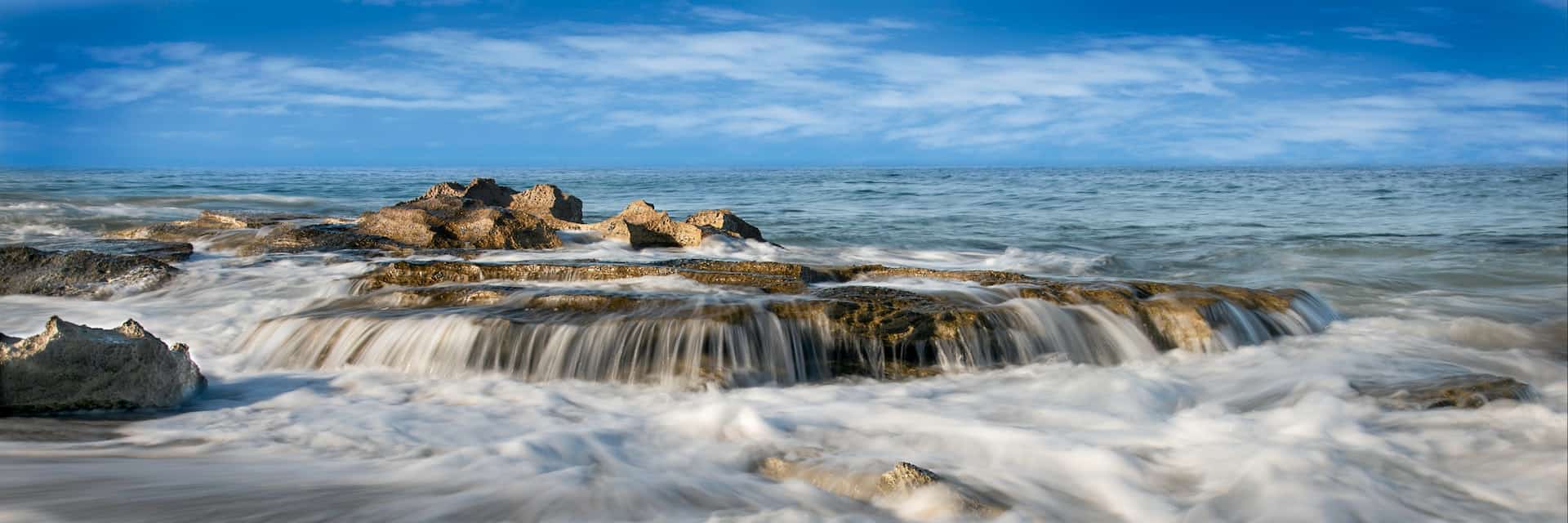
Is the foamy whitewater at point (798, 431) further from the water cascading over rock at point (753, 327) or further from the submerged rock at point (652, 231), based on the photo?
the submerged rock at point (652, 231)

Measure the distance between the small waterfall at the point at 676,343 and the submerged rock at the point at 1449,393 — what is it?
1.03 meters

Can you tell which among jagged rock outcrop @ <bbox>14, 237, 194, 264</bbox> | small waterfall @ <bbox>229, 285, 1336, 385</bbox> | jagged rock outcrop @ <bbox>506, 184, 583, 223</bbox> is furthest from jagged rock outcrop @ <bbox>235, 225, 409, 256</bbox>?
small waterfall @ <bbox>229, 285, 1336, 385</bbox>

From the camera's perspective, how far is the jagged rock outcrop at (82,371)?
3967 millimetres

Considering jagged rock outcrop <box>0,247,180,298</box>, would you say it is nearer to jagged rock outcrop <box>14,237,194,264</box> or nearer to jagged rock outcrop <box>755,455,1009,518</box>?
jagged rock outcrop <box>14,237,194,264</box>

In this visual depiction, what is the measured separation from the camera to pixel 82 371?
4.07 metres

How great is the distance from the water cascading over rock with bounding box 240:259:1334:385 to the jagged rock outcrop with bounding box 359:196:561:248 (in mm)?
2878

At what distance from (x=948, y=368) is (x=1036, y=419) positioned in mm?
917

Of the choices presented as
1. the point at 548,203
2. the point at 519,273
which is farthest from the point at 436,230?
the point at 519,273

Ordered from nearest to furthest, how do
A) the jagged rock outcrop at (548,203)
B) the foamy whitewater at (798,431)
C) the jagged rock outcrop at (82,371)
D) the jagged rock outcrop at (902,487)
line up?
the jagged rock outcrop at (902,487)
the foamy whitewater at (798,431)
the jagged rock outcrop at (82,371)
the jagged rock outcrop at (548,203)

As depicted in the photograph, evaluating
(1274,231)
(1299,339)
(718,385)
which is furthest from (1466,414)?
(1274,231)

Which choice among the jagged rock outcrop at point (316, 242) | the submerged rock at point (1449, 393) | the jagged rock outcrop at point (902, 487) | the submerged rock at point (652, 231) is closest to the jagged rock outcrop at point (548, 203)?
the submerged rock at point (652, 231)

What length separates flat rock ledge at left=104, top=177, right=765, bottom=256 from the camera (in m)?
9.66

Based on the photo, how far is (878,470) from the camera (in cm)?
347

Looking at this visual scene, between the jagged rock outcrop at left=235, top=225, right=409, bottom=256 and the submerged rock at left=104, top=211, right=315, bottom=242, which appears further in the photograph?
the submerged rock at left=104, top=211, right=315, bottom=242
